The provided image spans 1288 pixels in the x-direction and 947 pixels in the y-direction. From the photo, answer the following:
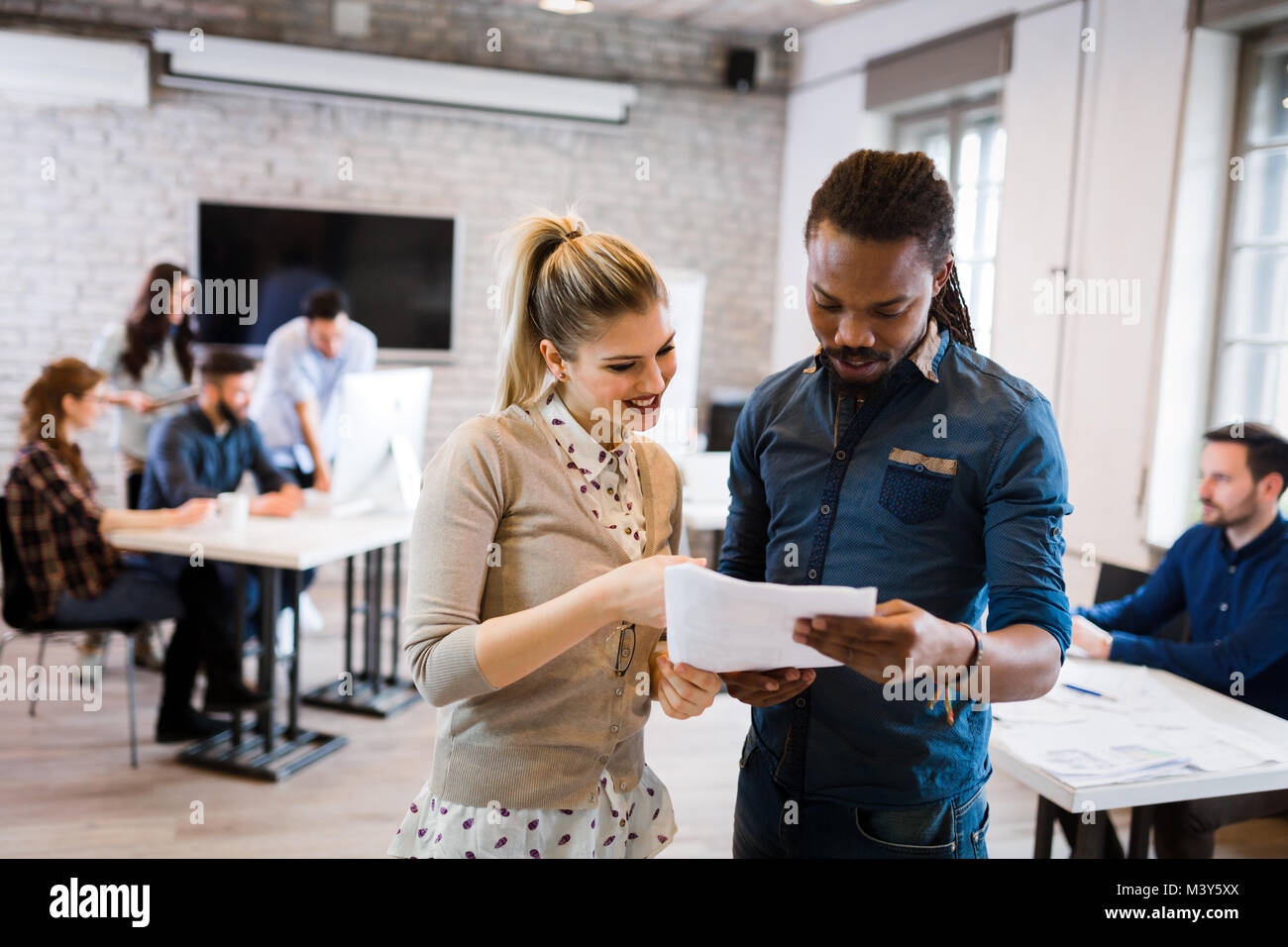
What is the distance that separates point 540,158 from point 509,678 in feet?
16.6

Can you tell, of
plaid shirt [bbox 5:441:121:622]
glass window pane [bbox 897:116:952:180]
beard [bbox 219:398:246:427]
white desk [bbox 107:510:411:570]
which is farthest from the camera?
glass window pane [bbox 897:116:952:180]

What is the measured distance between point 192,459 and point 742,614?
121 inches

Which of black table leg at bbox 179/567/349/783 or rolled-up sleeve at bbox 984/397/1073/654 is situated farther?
black table leg at bbox 179/567/349/783

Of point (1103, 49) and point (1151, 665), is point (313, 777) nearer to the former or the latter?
point (1151, 665)

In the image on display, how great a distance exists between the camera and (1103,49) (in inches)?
149

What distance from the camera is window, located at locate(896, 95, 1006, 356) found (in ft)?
15.5

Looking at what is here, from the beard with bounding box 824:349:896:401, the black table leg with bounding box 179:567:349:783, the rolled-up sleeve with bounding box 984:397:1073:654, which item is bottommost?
the black table leg with bounding box 179:567:349:783

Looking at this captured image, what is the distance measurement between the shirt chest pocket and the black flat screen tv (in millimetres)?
4740

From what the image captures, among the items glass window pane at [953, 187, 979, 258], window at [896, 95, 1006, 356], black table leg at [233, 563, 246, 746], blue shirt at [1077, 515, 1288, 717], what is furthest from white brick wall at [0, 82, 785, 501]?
blue shirt at [1077, 515, 1288, 717]

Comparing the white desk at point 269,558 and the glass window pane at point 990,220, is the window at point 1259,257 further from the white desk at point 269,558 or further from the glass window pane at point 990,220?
the white desk at point 269,558

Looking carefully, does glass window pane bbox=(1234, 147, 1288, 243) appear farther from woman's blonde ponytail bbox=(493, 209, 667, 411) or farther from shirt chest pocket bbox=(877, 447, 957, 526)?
woman's blonde ponytail bbox=(493, 209, 667, 411)

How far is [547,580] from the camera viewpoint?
1226 mm

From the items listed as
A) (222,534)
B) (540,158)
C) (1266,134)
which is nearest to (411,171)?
(540,158)

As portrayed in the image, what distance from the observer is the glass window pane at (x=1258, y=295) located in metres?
3.46
